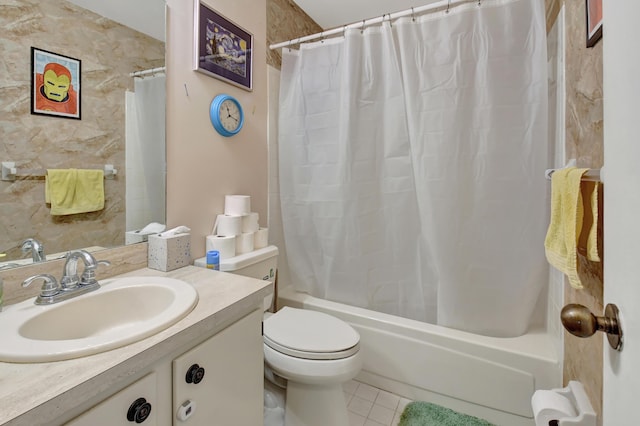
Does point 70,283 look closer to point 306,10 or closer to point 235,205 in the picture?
point 235,205

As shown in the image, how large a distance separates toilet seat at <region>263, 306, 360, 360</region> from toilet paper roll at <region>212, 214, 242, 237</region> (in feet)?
1.57

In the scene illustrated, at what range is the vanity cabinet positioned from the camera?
0.64 meters

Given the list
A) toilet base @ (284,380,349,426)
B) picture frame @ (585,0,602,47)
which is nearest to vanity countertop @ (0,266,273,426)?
toilet base @ (284,380,349,426)

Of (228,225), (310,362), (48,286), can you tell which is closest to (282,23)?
(228,225)

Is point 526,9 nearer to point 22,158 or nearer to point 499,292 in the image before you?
point 499,292

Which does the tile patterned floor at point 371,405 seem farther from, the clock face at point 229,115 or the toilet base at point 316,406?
the clock face at point 229,115

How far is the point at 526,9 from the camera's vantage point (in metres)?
1.35

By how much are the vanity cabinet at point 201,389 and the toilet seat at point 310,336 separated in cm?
26

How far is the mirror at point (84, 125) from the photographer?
0.90m

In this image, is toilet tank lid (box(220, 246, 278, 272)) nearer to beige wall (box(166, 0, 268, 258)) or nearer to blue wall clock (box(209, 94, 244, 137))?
→ beige wall (box(166, 0, 268, 258))

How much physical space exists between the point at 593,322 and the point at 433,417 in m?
1.35

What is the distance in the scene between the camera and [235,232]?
4.98ft
